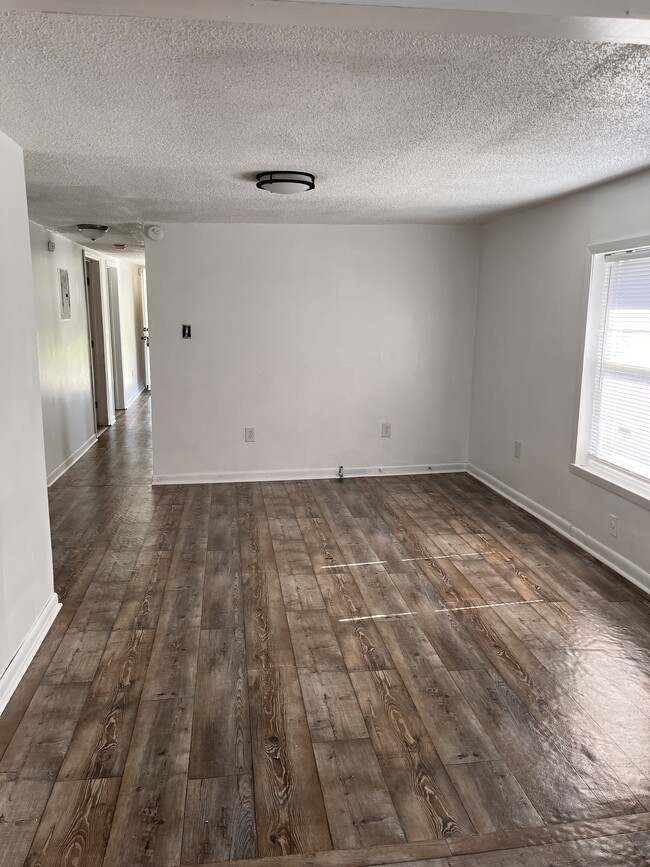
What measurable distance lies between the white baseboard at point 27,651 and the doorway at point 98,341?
179 inches

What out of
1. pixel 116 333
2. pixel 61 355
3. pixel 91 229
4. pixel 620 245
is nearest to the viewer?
pixel 620 245

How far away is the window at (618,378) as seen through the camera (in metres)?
3.43

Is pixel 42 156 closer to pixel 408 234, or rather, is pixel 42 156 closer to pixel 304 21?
pixel 304 21

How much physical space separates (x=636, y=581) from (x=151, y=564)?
2726 mm

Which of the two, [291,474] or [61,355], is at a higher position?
[61,355]

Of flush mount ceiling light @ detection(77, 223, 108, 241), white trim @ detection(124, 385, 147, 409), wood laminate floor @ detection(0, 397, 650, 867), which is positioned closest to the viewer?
wood laminate floor @ detection(0, 397, 650, 867)

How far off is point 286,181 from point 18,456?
188cm

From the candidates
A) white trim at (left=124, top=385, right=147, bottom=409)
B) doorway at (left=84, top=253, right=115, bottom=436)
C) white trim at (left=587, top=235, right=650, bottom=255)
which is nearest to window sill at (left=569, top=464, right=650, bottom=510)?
white trim at (left=587, top=235, right=650, bottom=255)

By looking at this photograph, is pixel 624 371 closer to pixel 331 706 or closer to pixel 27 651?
pixel 331 706

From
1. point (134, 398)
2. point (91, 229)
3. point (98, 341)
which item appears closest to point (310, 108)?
point (91, 229)

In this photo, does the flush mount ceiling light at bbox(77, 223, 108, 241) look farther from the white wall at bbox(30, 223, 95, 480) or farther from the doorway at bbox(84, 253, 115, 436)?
the doorway at bbox(84, 253, 115, 436)

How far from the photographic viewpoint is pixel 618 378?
367 cm

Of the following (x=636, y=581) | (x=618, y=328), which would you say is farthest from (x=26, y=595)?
(x=618, y=328)

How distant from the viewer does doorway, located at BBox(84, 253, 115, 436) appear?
7422mm
